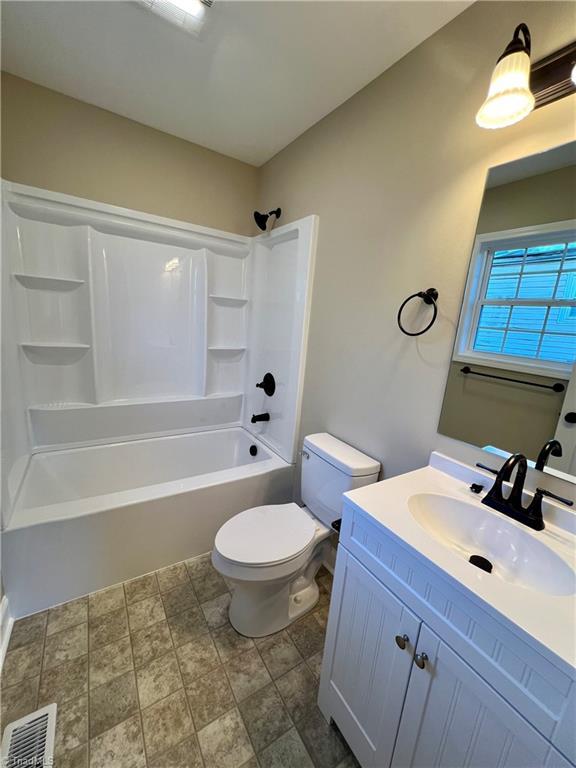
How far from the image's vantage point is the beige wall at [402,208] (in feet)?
3.31

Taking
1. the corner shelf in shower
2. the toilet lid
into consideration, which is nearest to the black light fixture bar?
the toilet lid

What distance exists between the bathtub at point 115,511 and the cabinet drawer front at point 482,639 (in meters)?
1.15

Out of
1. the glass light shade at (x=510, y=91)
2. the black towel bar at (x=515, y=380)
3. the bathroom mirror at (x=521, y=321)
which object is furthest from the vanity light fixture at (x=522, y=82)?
the black towel bar at (x=515, y=380)

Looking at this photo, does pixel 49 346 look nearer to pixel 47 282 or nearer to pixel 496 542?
pixel 47 282

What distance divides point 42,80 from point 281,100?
1238 millimetres

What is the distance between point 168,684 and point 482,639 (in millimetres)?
1246

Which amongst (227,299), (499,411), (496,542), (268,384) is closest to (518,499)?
(496,542)

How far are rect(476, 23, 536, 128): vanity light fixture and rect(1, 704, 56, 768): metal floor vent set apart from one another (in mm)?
2405

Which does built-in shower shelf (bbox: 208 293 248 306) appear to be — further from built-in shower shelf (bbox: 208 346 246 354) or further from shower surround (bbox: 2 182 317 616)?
built-in shower shelf (bbox: 208 346 246 354)

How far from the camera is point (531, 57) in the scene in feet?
3.00

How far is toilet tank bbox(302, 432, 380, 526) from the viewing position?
1.40 meters

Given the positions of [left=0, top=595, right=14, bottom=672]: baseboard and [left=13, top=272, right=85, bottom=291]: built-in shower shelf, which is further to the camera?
[left=13, top=272, right=85, bottom=291]: built-in shower shelf

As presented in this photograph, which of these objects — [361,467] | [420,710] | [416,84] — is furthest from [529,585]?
[416,84]

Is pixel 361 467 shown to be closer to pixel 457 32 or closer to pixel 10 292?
pixel 457 32
